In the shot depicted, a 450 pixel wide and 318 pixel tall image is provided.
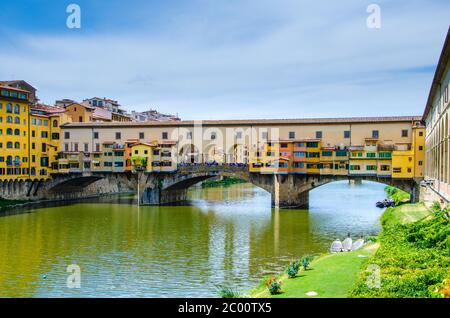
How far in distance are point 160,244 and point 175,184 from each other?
2691cm

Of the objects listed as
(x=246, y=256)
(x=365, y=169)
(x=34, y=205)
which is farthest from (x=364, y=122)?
(x=34, y=205)

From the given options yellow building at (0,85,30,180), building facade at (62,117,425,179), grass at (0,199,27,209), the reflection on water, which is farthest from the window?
yellow building at (0,85,30,180)

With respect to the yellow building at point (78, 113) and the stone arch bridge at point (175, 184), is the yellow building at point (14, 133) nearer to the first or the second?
the stone arch bridge at point (175, 184)

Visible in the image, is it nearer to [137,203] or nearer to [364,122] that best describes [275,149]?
[364,122]

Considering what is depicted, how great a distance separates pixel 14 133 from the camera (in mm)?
60125

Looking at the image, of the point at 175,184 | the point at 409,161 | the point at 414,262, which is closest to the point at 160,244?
the point at 414,262

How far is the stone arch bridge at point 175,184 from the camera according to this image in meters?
54.2

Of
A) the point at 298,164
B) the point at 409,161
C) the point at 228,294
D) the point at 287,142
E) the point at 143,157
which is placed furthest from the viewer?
the point at 143,157

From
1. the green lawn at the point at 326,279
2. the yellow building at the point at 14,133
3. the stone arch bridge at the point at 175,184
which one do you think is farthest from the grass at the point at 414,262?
the yellow building at the point at 14,133

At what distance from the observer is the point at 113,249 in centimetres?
3234

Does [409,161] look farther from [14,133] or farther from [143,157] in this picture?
[14,133]

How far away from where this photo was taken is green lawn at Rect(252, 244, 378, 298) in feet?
55.1
